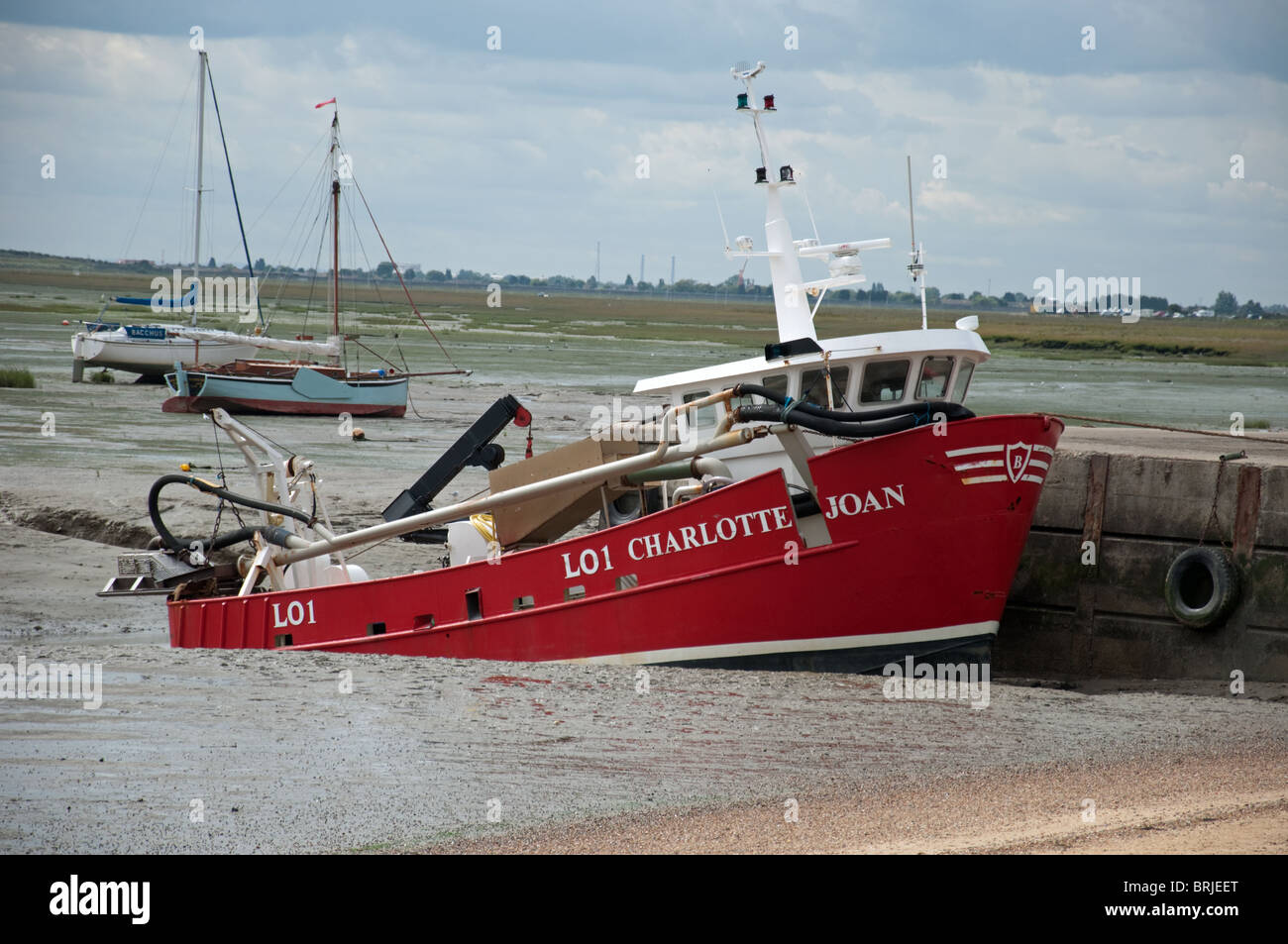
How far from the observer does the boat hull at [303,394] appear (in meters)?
37.5

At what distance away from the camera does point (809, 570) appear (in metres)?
11.0

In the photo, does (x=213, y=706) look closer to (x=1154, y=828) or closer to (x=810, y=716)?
(x=810, y=716)

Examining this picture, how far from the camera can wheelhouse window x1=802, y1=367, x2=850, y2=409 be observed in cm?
1184

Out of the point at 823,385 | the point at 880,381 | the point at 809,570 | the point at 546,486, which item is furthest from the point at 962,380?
the point at 546,486

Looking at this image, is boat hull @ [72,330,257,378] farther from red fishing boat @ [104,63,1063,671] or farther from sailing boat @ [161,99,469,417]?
red fishing boat @ [104,63,1063,671]

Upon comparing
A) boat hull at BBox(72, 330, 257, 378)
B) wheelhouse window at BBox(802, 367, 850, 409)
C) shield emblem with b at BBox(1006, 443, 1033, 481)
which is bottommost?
shield emblem with b at BBox(1006, 443, 1033, 481)

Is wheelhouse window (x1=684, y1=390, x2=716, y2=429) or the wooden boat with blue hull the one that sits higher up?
the wooden boat with blue hull

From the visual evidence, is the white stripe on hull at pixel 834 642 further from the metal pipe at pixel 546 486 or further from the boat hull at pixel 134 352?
the boat hull at pixel 134 352

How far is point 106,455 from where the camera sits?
25859 millimetres

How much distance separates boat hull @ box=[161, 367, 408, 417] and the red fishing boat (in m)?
24.6

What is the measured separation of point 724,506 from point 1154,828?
474cm

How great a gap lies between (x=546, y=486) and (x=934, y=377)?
363 centimetres

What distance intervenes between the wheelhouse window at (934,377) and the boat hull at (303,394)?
1078 inches

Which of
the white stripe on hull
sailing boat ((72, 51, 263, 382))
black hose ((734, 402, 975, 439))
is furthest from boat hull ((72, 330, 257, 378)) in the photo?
black hose ((734, 402, 975, 439))
